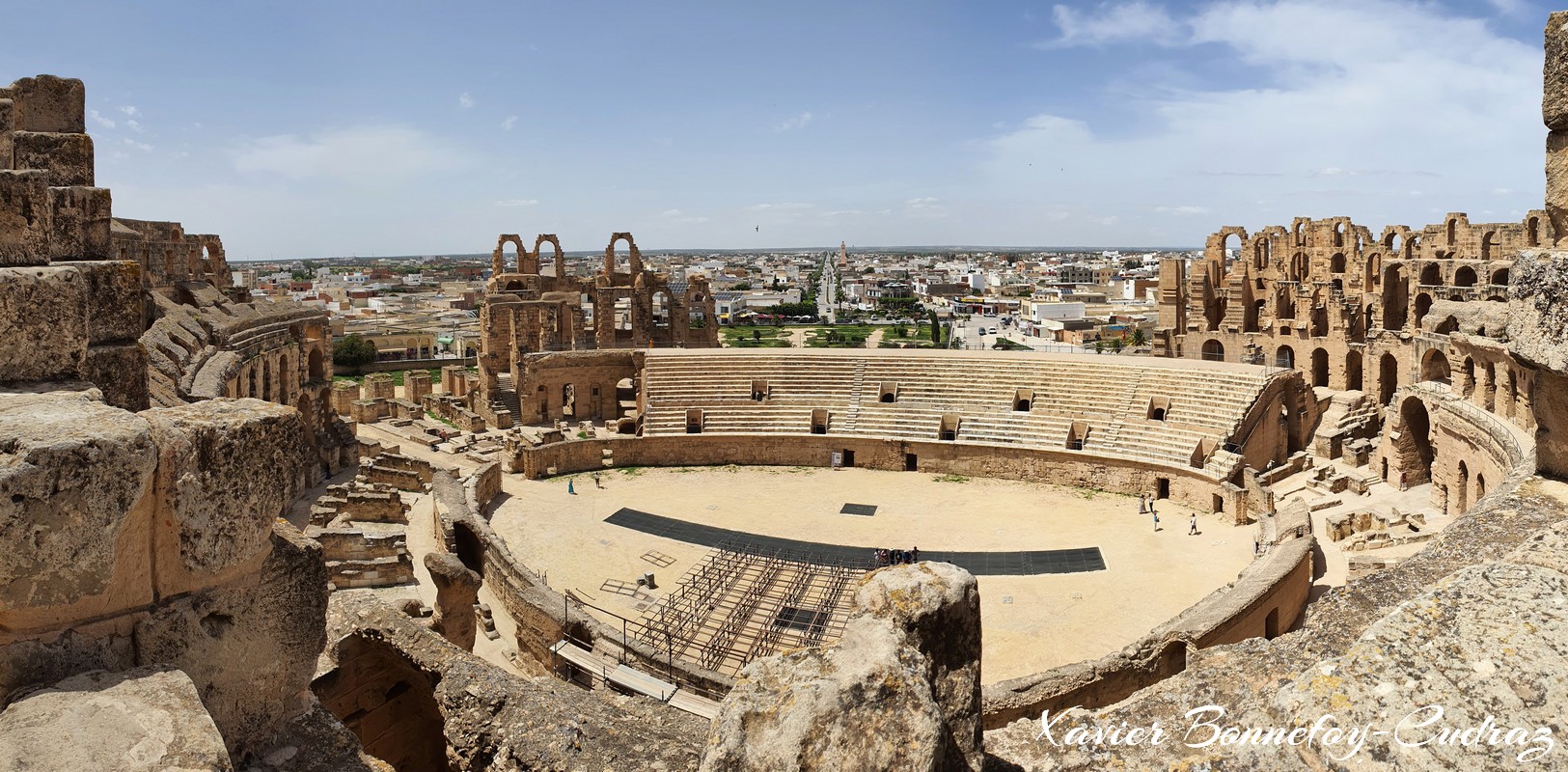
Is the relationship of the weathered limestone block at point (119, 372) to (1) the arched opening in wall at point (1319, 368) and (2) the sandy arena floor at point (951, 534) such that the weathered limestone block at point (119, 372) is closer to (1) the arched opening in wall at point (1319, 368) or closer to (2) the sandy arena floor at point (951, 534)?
(2) the sandy arena floor at point (951, 534)

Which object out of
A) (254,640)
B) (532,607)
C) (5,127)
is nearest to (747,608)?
(532,607)

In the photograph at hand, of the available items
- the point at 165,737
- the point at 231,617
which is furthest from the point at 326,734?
the point at 165,737

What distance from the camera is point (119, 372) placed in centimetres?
460

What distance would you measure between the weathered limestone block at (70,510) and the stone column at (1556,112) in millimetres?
8970

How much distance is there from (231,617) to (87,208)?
2.64 metres

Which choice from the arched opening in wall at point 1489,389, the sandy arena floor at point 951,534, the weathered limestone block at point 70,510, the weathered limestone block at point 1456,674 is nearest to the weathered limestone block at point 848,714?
the weathered limestone block at point 1456,674

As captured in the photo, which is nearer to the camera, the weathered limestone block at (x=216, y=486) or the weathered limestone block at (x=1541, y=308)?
the weathered limestone block at (x=216, y=486)

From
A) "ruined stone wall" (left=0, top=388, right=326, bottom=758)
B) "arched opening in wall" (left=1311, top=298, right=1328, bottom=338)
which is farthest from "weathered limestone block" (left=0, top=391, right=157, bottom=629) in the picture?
"arched opening in wall" (left=1311, top=298, right=1328, bottom=338)

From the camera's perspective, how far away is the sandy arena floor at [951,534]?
14.1 m

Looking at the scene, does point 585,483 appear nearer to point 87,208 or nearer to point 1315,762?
point 87,208

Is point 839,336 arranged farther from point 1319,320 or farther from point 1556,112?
point 1556,112

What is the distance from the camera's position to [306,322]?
2814cm

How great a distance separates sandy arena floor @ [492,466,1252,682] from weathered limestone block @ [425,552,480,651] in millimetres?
2697

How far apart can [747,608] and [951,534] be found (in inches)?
225
